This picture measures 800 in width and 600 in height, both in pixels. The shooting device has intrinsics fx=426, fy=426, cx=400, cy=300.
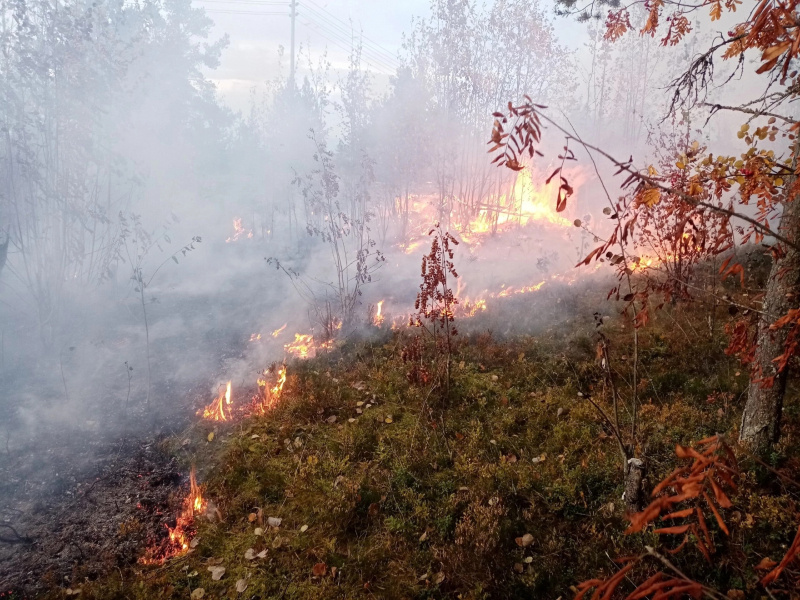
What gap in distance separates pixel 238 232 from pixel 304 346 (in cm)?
2253

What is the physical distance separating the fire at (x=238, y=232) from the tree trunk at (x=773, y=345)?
2946 cm

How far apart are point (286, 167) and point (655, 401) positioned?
29.8 metres

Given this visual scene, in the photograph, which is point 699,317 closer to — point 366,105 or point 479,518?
point 479,518

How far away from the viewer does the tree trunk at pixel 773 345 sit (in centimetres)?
382

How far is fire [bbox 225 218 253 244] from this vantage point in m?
29.6

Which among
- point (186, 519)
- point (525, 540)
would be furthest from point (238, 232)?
point (525, 540)

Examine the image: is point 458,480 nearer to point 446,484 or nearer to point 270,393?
point 446,484

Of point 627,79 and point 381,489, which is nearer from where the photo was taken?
point 381,489

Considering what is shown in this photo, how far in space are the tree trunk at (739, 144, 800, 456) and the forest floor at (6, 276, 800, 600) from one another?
244mm

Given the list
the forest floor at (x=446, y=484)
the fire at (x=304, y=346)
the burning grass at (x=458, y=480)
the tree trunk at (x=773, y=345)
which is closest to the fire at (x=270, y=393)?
the burning grass at (x=458, y=480)

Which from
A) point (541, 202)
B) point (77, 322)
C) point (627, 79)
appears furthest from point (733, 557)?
point (627, 79)

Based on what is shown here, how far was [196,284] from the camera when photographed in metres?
20.7

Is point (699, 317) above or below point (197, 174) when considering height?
below

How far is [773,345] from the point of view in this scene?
4.13m
